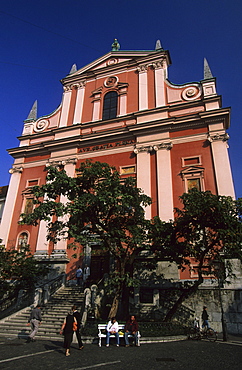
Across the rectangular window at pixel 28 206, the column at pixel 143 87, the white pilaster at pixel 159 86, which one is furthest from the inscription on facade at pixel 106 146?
the rectangular window at pixel 28 206

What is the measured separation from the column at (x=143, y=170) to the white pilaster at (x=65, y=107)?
27.1 ft

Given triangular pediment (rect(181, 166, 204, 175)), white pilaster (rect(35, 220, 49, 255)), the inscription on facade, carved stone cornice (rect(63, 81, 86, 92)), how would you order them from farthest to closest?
carved stone cornice (rect(63, 81, 86, 92)), the inscription on facade, white pilaster (rect(35, 220, 49, 255)), triangular pediment (rect(181, 166, 204, 175))

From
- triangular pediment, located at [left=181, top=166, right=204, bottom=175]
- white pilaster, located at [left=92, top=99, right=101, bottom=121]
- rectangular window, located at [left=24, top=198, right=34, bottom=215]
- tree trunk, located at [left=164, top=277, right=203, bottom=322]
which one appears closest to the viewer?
tree trunk, located at [left=164, top=277, right=203, bottom=322]

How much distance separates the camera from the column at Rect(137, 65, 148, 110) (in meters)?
21.3

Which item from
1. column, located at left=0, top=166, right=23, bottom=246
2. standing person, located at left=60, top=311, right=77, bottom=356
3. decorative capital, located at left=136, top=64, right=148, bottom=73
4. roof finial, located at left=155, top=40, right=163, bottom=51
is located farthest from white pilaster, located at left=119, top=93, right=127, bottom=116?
standing person, located at left=60, top=311, right=77, bottom=356

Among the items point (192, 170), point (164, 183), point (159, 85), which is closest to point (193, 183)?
point (192, 170)

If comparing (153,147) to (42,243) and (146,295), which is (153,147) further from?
(42,243)

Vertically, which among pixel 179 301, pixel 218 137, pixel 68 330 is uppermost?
pixel 218 137

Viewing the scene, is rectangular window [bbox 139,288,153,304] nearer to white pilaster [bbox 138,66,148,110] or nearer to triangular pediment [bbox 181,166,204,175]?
triangular pediment [bbox 181,166,204,175]

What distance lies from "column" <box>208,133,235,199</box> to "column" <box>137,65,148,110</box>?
6.45m

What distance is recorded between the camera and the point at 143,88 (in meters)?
22.0

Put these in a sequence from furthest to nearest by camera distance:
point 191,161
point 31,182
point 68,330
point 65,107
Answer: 1. point 65,107
2. point 31,182
3. point 191,161
4. point 68,330

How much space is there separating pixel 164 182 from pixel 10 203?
42.2 feet

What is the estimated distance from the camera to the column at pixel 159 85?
2086cm
